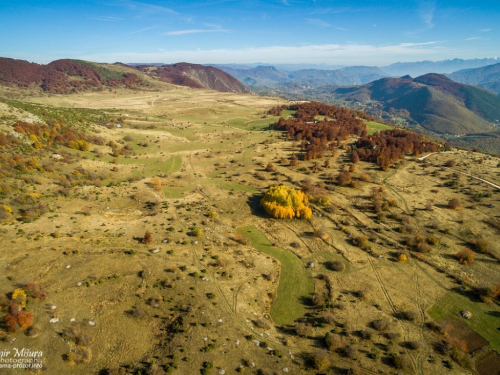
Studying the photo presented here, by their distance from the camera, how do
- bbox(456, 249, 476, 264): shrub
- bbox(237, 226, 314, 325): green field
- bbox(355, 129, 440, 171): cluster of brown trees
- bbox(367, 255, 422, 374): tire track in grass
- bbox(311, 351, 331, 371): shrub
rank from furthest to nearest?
bbox(355, 129, 440, 171): cluster of brown trees, bbox(456, 249, 476, 264): shrub, bbox(237, 226, 314, 325): green field, bbox(367, 255, 422, 374): tire track in grass, bbox(311, 351, 331, 371): shrub

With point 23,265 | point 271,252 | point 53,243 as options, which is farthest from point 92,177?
point 271,252

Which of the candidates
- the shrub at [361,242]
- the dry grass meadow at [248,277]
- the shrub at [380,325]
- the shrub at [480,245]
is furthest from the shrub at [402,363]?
the shrub at [480,245]

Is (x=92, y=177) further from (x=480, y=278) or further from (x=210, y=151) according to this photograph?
(x=480, y=278)

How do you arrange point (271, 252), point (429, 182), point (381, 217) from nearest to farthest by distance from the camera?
1. point (271, 252)
2. point (381, 217)
3. point (429, 182)

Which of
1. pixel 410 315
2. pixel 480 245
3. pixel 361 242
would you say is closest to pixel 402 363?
pixel 410 315

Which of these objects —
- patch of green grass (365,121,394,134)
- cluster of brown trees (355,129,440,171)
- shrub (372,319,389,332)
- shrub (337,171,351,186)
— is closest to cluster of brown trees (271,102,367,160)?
patch of green grass (365,121,394,134)

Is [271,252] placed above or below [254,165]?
below

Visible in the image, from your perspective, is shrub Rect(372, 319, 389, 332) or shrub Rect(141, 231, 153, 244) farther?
shrub Rect(141, 231, 153, 244)

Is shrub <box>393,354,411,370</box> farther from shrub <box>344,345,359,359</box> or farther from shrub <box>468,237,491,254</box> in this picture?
shrub <box>468,237,491,254</box>
